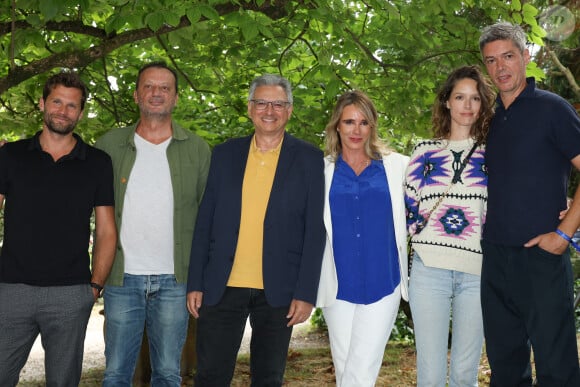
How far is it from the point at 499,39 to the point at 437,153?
736 millimetres

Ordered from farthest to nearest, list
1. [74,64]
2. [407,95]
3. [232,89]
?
[232,89], [407,95], [74,64]

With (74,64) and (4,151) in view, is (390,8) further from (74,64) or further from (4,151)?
(4,151)

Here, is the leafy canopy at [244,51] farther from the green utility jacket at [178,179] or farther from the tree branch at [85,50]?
the green utility jacket at [178,179]

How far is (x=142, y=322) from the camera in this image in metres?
3.96

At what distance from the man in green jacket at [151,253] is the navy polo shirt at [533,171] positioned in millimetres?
1808

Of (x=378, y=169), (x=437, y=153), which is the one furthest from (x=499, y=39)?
(x=378, y=169)

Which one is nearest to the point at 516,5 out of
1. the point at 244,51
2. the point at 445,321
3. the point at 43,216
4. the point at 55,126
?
the point at 445,321

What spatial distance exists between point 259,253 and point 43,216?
1.21 metres

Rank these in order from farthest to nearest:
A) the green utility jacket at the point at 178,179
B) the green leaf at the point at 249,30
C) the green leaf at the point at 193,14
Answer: the green leaf at the point at 249,30
the green leaf at the point at 193,14
the green utility jacket at the point at 178,179

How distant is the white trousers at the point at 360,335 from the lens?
3.68m

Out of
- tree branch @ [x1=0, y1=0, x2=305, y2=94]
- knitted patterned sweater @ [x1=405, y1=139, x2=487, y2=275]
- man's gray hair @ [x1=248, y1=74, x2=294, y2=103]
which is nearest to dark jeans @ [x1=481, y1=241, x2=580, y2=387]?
knitted patterned sweater @ [x1=405, y1=139, x2=487, y2=275]

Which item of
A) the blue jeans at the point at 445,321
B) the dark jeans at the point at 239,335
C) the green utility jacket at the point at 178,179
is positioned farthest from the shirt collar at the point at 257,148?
the blue jeans at the point at 445,321

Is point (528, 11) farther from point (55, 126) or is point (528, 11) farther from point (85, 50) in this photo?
point (55, 126)

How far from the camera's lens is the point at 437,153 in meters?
3.77
